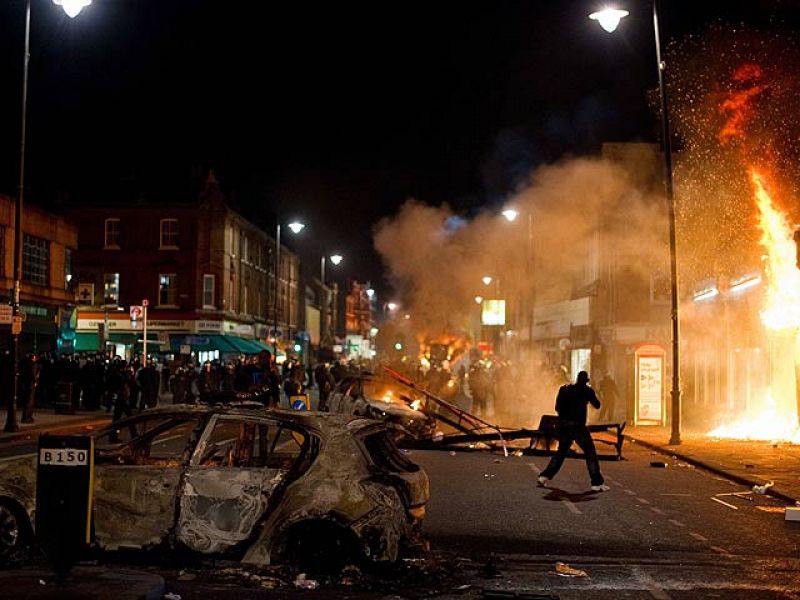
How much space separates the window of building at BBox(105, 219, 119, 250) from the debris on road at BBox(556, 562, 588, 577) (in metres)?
47.5

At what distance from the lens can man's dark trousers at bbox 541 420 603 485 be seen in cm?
1256

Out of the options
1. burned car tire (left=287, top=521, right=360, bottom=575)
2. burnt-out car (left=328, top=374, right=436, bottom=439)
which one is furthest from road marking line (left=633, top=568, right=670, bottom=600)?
burnt-out car (left=328, top=374, right=436, bottom=439)

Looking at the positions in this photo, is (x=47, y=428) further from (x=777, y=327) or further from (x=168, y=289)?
(x=168, y=289)

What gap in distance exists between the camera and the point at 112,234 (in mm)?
52094

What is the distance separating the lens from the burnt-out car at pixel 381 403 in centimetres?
1850

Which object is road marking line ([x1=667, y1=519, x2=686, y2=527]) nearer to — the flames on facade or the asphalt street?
the asphalt street

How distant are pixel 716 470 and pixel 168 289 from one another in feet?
134

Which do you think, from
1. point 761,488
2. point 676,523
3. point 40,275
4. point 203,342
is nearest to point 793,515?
point 676,523

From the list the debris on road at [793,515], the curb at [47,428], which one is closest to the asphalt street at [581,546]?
the debris on road at [793,515]

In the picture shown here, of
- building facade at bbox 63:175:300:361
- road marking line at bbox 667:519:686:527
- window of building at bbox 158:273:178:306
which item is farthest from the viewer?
window of building at bbox 158:273:178:306

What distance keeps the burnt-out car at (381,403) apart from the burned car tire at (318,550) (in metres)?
10.9

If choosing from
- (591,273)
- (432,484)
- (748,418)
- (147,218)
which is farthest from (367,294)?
(432,484)

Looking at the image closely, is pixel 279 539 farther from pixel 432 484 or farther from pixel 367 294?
pixel 367 294

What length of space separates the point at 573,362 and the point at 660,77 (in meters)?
24.7
